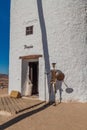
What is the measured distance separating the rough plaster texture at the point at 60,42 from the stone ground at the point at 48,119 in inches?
64.9

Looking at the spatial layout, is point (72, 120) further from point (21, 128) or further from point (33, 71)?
point (33, 71)

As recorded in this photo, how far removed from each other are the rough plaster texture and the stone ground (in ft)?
5.41

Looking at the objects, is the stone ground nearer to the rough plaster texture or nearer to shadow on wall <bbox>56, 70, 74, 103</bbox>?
shadow on wall <bbox>56, 70, 74, 103</bbox>

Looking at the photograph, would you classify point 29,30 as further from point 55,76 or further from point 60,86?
point 60,86

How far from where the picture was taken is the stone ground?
7495 mm

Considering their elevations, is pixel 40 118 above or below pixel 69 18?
below

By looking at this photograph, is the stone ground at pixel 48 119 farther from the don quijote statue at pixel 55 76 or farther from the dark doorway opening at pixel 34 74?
the dark doorway opening at pixel 34 74

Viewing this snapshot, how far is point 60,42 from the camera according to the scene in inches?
471

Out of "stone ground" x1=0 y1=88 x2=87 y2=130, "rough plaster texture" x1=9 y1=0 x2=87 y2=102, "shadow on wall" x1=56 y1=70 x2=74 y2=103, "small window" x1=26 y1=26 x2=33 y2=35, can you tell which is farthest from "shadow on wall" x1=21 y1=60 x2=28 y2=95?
"stone ground" x1=0 y1=88 x2=87 y2=130

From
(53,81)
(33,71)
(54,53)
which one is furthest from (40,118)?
(33,71)

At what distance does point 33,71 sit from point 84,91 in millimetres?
4055

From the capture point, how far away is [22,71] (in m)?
13.3

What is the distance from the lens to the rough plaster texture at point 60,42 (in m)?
11.5

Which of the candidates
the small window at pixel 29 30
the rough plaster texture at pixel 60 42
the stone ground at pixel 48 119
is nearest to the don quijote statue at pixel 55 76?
the rough plaster texture at pixel 60 42
